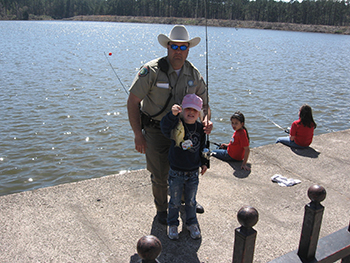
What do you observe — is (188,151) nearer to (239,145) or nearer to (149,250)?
(149,250)

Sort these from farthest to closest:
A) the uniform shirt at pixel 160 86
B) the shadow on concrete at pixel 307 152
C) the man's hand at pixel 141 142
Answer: the shadow on concrete at pixel 307 152 → the man's hand at pixel 141 142 → the uniform shirt at pixel 160 86

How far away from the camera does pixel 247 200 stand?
160 inches

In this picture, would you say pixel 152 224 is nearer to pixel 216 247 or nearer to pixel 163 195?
pixel 163 195

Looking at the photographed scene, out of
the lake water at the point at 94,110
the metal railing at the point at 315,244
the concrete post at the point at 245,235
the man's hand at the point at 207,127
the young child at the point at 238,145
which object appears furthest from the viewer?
the lake water at the point at 94,110

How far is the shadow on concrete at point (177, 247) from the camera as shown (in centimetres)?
301

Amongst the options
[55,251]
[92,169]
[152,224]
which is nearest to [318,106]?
[92,169]

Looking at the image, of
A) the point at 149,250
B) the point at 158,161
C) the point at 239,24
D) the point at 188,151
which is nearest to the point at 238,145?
the point at 158,161

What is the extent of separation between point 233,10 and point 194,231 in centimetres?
12753

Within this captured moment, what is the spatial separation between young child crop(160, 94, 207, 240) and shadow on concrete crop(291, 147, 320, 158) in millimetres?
2891

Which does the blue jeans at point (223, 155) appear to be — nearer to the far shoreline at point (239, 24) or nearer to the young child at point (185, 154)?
the young child at point (185, 154)

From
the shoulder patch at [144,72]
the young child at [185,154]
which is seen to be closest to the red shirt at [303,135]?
the young child at [185,154]

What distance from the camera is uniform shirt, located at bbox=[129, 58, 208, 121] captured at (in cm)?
A: 336

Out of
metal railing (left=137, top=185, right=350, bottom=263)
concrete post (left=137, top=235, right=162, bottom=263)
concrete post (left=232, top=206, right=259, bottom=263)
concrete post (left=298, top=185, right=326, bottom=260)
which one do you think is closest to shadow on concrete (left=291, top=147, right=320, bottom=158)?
metal railing (left=137, top=185, right=350, bottom=263)

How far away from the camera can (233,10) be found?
121 meters
